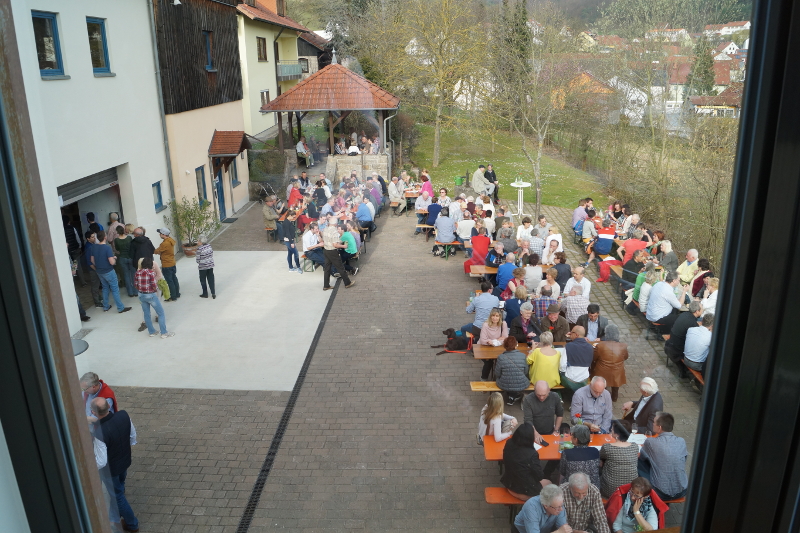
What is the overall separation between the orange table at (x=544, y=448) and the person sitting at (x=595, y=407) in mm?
195

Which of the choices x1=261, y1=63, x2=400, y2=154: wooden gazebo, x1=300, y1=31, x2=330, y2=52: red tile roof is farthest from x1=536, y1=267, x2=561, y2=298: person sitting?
x1=300, y1=31, x2=330, y2=52: red tile roof

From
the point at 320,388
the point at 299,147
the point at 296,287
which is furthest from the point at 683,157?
the point at 299,147

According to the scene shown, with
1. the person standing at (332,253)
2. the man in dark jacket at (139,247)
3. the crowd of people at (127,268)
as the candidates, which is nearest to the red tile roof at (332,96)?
the person standing at (332,253)

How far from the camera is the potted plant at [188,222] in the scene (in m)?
12.5

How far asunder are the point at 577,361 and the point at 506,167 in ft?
60.6

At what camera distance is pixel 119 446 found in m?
4.60

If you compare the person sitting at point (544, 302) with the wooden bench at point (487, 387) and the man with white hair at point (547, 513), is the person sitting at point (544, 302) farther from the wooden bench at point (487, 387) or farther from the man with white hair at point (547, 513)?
the man with white hair at point (547, 513)

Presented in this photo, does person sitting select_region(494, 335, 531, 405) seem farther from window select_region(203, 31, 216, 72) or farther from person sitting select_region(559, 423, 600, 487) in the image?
window select_region(203, 31, 216, 72)

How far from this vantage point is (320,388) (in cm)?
732

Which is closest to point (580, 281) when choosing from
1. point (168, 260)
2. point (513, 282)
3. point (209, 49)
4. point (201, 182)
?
point (513, 282)

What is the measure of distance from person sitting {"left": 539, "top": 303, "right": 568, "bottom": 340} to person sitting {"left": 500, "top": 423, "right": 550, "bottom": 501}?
8.64 feet

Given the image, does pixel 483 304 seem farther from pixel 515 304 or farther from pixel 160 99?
pixel 160 99

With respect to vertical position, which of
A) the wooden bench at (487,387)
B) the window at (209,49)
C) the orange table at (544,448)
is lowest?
the wooden bench at (487,387)

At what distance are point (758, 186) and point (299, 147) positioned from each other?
20941mm
